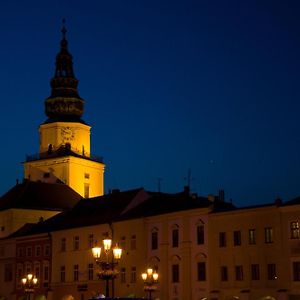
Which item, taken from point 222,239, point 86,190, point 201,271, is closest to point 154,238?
point 201,271

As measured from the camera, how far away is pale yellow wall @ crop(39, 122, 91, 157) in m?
102

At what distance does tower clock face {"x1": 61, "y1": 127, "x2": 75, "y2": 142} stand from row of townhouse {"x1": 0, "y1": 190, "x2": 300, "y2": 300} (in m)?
24.3

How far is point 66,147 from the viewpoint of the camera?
10075 cm

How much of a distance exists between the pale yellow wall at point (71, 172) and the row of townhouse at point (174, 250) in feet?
65.2

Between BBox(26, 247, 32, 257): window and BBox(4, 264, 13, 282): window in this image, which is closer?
BBox(26, 247, 32, 257): window

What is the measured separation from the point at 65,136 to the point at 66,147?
1.97m

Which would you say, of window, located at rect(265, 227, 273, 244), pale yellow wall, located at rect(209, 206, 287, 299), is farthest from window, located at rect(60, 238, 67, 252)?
window, located at rect(265, 227, 273, 244)

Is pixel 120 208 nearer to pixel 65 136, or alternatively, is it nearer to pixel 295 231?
pixel 295 231

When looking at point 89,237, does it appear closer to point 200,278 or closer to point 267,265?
point 200,278

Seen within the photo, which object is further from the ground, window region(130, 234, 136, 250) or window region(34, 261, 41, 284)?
window region(130, 234, 136, 250)

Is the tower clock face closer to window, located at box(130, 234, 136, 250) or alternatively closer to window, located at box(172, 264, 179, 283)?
window, located at box(130, 234, 136, 250)

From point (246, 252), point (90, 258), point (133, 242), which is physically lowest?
point (246, 252)

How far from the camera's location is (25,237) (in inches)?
3039

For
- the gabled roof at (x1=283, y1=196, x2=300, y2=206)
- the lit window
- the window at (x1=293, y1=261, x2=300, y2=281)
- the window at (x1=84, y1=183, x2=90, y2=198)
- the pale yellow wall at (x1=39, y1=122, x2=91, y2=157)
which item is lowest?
the window at (x1=293, y1=261, x2=300, y2=281)
